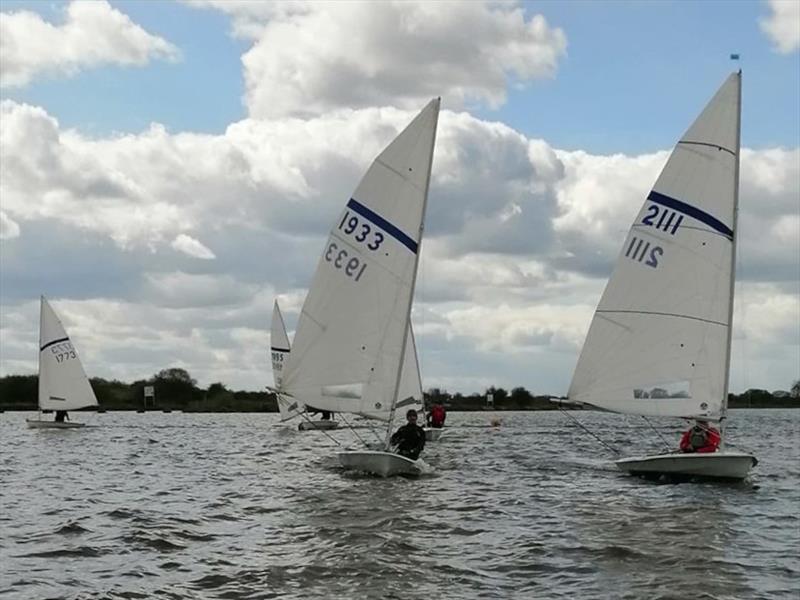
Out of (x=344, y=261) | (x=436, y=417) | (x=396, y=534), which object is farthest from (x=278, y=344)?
(x=396, y=534)

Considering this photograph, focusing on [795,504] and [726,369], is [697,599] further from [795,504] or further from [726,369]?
[726,369]

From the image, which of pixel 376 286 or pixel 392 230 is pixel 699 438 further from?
pixel 392 230

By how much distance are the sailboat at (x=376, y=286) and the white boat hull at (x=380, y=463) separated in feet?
5.98

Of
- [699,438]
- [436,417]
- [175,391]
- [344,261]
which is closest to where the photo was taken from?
[699,438]

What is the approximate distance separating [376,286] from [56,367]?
35.4 m

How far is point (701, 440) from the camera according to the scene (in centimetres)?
2480

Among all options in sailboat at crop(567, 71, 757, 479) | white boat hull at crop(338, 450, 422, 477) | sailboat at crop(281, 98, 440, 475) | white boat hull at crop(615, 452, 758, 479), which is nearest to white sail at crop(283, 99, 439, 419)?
sailboat at crop(281, 98, 440, 475)

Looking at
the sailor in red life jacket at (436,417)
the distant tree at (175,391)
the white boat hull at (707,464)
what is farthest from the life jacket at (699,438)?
the distant tree at (175,391)

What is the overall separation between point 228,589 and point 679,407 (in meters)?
14.6

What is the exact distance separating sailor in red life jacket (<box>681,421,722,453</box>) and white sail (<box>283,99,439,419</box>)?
714cm

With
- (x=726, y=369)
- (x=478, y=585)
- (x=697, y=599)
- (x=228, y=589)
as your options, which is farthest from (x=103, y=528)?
(x=726, y=369)

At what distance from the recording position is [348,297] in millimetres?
27766

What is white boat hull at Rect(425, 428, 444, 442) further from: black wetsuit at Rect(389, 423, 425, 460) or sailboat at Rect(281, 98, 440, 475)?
black wetsuit at Rect(389, 423, 425, 460)

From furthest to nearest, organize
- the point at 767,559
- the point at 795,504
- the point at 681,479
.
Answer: the point at 681,479 → the point at 795,504 → the point at 767,559
